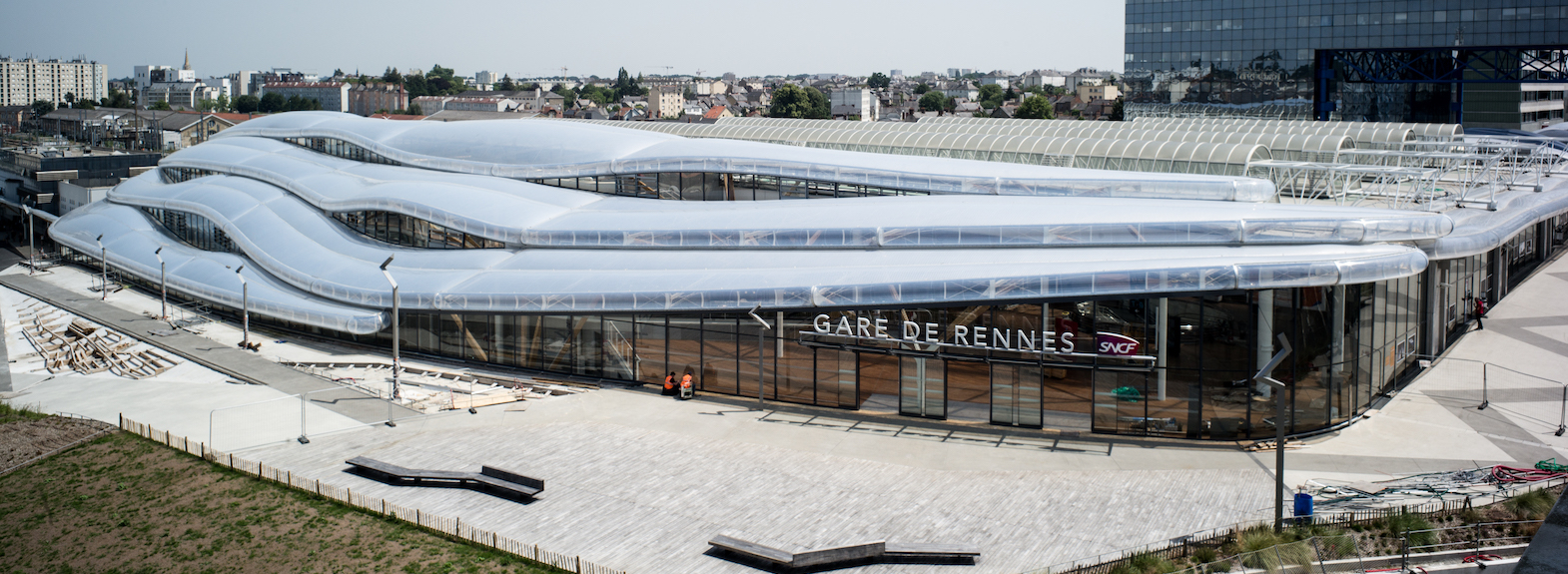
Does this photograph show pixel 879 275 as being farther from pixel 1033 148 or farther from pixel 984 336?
pixel 1033 148

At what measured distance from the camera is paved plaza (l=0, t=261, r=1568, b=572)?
83.9 feet

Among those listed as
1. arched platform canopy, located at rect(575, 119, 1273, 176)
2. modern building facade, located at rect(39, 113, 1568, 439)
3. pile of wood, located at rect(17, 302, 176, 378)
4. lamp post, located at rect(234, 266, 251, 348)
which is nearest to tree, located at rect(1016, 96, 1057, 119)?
arched platform canopy, located at rect(575, 119, 1273, 176)

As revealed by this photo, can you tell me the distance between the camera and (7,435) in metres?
33.8

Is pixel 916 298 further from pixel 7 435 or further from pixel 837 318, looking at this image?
pixel 7 435

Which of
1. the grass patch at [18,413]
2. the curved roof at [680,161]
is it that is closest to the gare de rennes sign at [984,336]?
the curved roof at [680,161]

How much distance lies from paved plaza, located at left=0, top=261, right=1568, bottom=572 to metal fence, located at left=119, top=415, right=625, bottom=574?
62 centimetres

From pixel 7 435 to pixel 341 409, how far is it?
957cm

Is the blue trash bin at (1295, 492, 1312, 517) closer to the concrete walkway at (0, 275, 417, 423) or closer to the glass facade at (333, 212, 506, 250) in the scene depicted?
the concrete walkway at (0, 275, 417, 423)

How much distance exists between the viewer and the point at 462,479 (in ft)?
94.5

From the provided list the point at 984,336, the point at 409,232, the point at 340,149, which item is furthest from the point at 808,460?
the point at 340,149

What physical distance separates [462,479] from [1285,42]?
82517 mm

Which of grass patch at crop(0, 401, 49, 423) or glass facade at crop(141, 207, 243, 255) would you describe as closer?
grass patch at crop(0, 401, 49, 423)

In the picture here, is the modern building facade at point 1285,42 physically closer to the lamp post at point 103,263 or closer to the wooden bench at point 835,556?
the wooden bench at point 835,556

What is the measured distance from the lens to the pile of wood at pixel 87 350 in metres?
43.4
